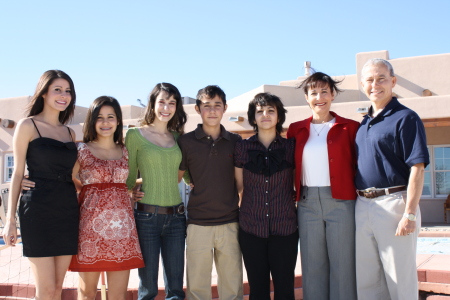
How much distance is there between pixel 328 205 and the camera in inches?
140

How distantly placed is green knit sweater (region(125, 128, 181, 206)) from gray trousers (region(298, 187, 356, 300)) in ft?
3.43

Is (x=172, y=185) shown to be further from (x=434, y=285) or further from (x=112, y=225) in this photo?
(x=434, y=285)

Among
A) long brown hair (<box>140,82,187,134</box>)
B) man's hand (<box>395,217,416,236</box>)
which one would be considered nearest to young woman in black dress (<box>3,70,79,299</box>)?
long brown hair (<box>140,82,187,134</box>)

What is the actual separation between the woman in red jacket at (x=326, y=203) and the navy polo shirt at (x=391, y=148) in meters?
0.16

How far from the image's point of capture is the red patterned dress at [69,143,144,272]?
3.40 metres

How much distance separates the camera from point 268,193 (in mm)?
3617

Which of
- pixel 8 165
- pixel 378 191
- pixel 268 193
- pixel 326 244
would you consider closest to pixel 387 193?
pixel 378 191

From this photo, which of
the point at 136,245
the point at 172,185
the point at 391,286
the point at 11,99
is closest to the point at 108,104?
the point at 172,185

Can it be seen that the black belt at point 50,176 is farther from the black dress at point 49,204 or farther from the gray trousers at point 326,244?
the gray trousers at point 326,244

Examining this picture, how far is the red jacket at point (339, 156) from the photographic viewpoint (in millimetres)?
3520

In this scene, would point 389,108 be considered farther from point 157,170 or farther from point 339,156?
point 157,170

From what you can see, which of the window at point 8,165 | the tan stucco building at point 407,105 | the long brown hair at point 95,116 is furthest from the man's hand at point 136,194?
the window at point 8,165

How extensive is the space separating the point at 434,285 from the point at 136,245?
3230 millimetres

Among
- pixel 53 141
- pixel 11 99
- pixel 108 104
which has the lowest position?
pixel 53 141
